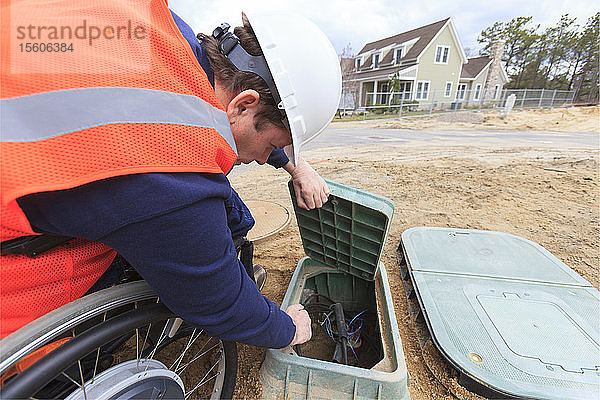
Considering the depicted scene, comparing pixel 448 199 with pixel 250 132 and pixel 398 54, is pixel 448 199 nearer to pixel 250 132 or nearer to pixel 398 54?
pixel 250 132

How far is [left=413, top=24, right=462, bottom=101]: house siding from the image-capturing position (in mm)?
19750

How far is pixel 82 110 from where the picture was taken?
2.02 feet

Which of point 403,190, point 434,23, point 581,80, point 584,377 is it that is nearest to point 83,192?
point 584,377

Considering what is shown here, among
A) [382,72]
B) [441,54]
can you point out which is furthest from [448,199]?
[441,54]

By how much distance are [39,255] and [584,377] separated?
2036 millimetres

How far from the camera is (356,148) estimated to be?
7.04m

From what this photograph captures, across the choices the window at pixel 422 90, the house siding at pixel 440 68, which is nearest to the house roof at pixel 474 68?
the house siding at pixel 440 68

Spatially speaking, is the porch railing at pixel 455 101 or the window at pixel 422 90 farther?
the window at pixel 422 90

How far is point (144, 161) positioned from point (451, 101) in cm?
2273

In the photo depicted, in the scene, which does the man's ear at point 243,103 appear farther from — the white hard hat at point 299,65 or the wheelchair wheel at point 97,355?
the wheelchair wheel at point 97,355

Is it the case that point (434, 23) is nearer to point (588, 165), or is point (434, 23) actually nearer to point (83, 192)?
point (588, 165)

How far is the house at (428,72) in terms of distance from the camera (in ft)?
64.4

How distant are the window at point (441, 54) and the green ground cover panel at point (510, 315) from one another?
21772 mm

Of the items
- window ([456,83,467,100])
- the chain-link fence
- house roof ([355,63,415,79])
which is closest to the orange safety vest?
the chain-link fence
